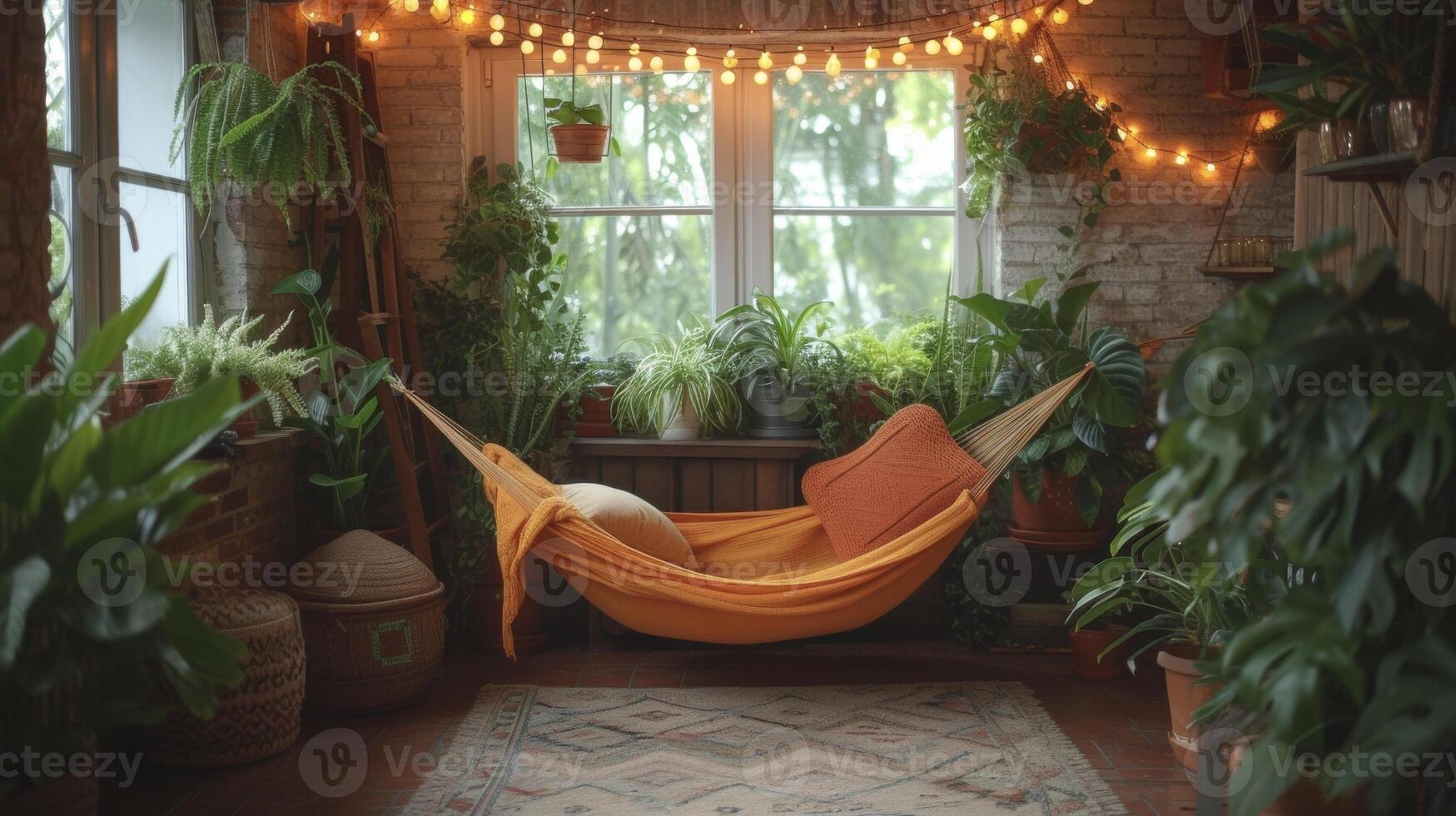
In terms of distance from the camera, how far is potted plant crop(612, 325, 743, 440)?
391 cm

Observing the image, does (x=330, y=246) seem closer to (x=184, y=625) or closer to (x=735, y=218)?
(x=735, y=218)

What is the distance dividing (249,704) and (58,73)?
156cm

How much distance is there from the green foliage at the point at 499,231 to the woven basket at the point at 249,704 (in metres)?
1.48

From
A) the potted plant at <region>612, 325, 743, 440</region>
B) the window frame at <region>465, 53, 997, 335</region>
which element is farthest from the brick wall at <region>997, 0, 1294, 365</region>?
the potted plant at <region>612, 325, 743, 440</region>

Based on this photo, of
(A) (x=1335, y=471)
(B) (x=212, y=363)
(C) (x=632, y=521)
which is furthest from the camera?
(C) (x=632, y=521)

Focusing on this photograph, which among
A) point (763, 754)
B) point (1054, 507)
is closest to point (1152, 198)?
point (1054, 507)

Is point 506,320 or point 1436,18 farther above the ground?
point 1436,18

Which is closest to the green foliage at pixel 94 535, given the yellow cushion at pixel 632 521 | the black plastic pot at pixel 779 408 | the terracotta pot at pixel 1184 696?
the yellow cushion at pixel 632 521

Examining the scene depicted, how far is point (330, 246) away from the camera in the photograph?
389 centimetres

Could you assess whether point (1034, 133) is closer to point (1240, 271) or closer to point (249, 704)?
point (1240, 271)

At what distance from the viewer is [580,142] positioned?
3.89m

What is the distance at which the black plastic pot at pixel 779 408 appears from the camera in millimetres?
3918

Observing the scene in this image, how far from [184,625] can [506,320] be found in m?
2.48

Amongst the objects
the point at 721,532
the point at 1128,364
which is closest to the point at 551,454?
the point at 721,532
